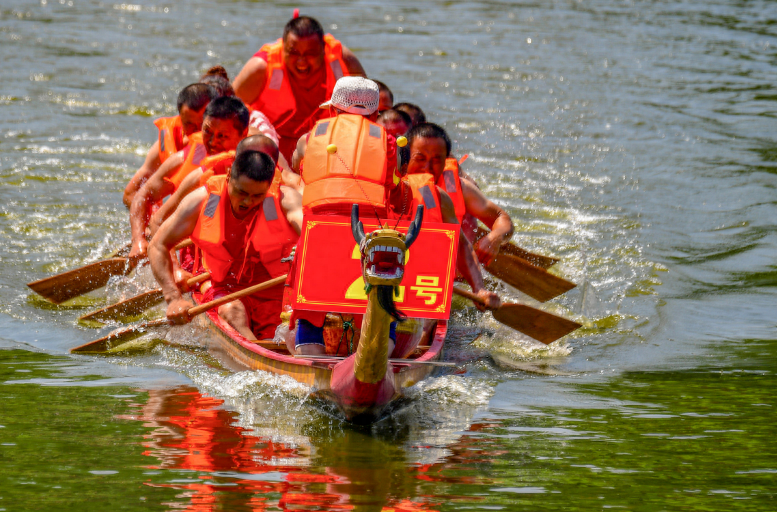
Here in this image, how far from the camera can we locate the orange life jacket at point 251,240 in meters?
5.65

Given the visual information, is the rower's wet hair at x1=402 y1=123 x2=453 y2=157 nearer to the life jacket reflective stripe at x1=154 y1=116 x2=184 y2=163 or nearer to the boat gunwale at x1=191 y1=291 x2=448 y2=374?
the boat gunwale at x1=191 y1=291 x2=448 y2=374

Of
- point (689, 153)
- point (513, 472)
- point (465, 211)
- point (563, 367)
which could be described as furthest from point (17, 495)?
point (689, 153)

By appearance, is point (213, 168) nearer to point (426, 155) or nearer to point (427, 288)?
point (426, 155)

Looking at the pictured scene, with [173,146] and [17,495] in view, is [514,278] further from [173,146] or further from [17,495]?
[17,495]

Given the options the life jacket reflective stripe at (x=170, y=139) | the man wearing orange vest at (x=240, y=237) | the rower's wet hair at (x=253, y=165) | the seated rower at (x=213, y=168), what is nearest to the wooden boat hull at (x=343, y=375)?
the man wearing orange vest at (x=240, y=237)

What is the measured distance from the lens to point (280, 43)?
820 centimetres

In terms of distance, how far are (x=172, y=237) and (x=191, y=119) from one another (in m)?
1.86

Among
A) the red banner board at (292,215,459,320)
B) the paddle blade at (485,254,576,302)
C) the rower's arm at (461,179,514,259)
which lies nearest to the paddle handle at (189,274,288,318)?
the red banner board at (292,215,459,320)

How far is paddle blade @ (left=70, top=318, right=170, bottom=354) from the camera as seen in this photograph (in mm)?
6102

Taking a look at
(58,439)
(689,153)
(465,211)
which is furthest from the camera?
(689,153)

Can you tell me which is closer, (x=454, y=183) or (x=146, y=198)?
(x=454, y=183)

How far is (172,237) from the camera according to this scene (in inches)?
231

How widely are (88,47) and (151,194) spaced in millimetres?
9761

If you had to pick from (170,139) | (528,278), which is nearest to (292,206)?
(528,278)
